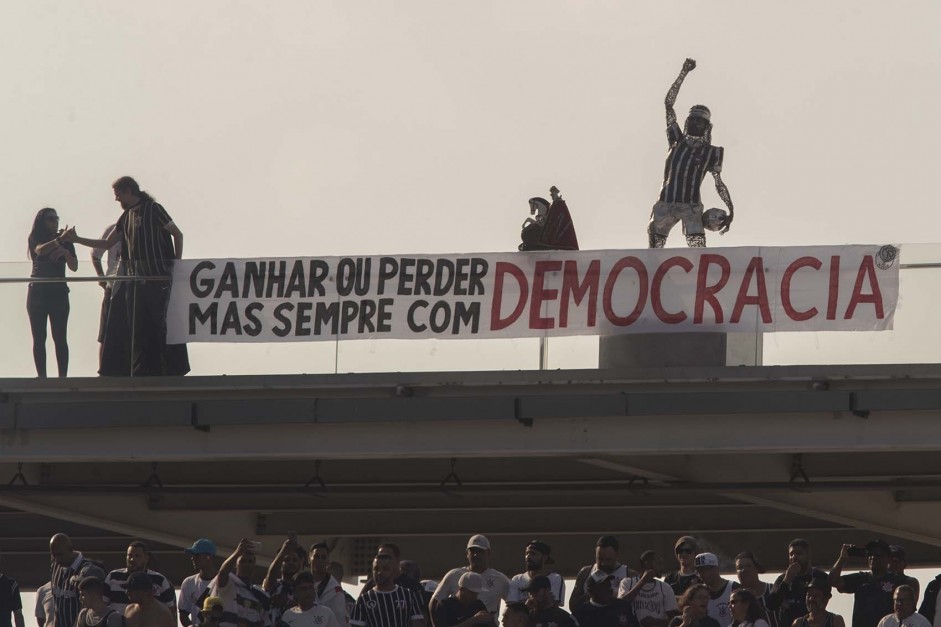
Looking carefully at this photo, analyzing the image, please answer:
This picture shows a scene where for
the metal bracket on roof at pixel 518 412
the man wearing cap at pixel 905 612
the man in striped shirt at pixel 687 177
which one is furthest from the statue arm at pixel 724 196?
the man wearing cap at pixel 905 612

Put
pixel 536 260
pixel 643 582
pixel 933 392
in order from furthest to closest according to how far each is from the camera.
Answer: pixel 536 260 < pixel 933 392 < pixel 643 582

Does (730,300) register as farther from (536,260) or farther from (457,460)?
(457,460)

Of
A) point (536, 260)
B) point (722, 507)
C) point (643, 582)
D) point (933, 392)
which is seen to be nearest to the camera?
point (643, 582)

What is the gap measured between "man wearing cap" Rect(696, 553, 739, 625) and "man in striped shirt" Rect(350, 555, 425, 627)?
2.23 m

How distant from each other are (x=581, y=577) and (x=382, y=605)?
1661 mm

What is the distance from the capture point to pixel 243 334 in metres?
20.2

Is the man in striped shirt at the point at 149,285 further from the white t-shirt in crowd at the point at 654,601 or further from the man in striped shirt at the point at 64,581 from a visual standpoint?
the white t-shirt in crowd at the point at 654,601

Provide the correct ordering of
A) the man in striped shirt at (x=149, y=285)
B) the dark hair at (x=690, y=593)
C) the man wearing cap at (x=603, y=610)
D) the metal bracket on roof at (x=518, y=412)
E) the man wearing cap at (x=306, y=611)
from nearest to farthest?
the dark hair at (x=690, y=593), the man wearing cap at (x=306, y=611), the man wearing cap at (x=603, y=610), the metal bracket on roof at (x=518, y=412), the man in striped shirt at (x=149, y=285)

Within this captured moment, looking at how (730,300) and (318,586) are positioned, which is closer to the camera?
(318,586)

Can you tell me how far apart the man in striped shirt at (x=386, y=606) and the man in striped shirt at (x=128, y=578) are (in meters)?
1.50

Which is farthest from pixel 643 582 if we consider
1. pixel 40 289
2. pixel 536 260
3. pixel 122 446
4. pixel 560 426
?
pixel 40 289

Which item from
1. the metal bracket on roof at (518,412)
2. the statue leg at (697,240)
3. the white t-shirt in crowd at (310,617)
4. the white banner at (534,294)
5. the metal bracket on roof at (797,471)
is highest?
the statue leg at (697,240)

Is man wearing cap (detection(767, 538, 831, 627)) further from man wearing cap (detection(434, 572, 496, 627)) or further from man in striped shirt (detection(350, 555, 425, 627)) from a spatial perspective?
man in striped shirt (detection(350, 555, 425, 627))

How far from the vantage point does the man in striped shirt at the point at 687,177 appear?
20.2 metres
